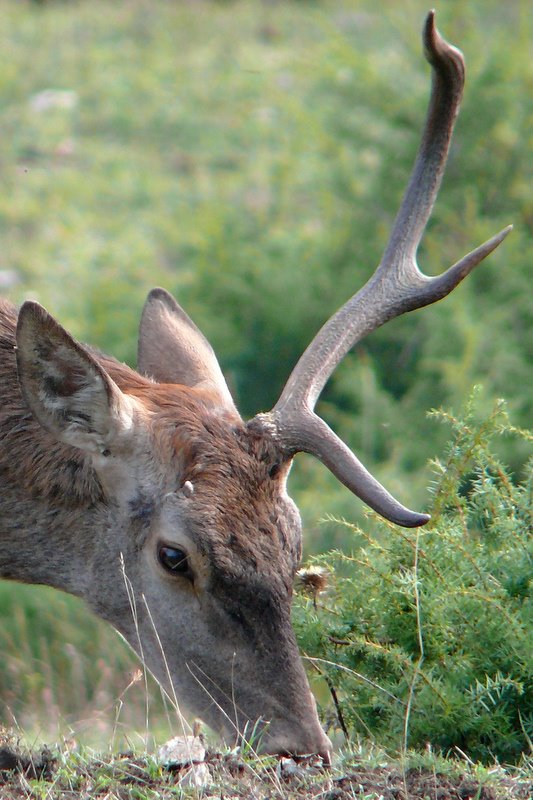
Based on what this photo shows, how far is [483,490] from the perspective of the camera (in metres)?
4.34

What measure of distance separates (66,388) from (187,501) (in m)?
0.58

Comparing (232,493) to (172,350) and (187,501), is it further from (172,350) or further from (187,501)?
(172,350)

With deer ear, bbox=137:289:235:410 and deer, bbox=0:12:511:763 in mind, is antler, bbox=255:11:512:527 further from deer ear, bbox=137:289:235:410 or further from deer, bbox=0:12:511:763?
deer ear, bbox=137:289:235:410

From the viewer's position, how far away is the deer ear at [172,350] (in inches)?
193

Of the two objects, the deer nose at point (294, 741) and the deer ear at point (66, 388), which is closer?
the deer nose at point (294, 741)

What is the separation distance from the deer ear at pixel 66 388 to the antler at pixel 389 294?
0.52 metres

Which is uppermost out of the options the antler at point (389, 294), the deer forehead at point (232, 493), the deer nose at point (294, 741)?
the antler at point (389, 294)

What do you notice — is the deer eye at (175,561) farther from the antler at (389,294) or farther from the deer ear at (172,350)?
the deer ear at (172,350)

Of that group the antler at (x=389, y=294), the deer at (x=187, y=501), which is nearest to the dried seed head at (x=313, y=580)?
the deer at (x=187, y=501)

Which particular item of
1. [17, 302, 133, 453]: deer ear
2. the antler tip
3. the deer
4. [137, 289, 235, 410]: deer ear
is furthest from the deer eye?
the antler tip

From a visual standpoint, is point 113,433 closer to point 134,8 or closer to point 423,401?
point 423,401

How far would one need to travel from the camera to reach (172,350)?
5.03 m

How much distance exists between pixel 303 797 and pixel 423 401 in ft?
16.4

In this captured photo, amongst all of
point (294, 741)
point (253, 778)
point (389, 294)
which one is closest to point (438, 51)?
point (389, 294)
